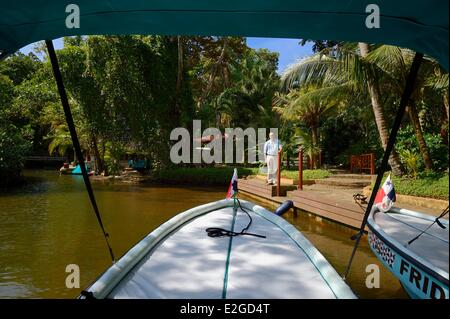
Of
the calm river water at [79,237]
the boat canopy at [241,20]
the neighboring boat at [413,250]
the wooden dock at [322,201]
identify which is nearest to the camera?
the boat canopy at [241,20]

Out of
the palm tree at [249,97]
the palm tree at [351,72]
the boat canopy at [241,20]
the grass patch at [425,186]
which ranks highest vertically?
the palm tree at [249,97]

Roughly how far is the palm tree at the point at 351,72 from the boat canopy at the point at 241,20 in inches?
331

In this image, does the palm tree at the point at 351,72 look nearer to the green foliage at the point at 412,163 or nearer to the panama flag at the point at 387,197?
the green foliage at the point at 412,163

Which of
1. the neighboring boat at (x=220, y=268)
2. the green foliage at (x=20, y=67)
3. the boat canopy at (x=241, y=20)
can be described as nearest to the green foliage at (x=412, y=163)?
the neighboring boat at (x=220, y=268)

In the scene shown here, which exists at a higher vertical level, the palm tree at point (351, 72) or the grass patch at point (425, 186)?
the palm tree at point (351, 72)

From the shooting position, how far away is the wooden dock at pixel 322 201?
324 inches

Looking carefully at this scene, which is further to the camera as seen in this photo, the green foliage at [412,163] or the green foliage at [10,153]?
the green foliage at [10,153]

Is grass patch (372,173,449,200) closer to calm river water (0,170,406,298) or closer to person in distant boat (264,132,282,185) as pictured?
calm river water (0,170,406,298)

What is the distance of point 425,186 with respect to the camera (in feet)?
30.0

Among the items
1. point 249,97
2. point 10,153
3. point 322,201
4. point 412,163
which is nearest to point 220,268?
point 322,201

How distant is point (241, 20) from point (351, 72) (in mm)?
9062

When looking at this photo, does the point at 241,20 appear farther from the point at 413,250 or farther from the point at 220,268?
the point at 413,250

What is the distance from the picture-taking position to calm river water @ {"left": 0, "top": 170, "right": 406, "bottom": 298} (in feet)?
17.6
